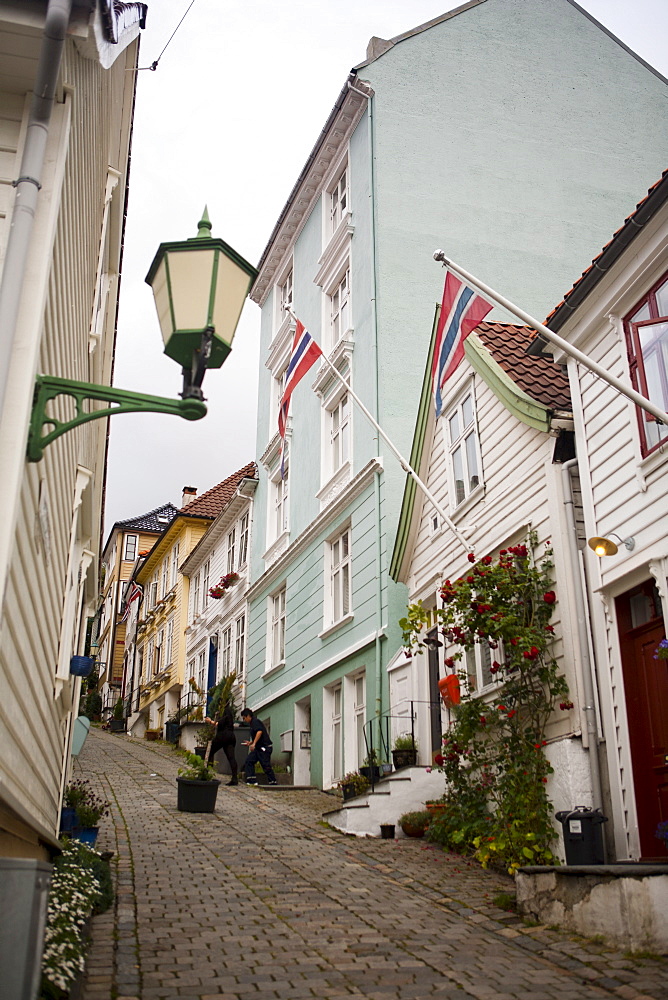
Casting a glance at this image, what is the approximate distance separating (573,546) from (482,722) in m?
2.33

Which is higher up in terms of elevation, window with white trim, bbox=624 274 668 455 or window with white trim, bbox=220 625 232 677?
window with white trim, bbox=220 625 232 677

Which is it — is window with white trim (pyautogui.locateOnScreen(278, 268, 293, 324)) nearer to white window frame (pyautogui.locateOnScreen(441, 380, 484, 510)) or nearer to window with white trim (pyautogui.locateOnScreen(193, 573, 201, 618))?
window with white trim (pyautogui.locateOnScreen(193, 573, 201, 618))

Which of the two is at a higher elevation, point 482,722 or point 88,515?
point 88,515

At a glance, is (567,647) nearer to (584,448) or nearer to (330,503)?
(584,448)

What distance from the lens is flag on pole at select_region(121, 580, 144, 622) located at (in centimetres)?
4794

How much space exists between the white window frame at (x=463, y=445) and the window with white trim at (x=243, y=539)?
47.6ft

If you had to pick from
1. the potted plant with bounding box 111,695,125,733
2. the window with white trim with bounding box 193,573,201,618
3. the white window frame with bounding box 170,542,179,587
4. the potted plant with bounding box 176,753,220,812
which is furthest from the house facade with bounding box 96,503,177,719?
the potted plant with bounding box 176,753,220,812

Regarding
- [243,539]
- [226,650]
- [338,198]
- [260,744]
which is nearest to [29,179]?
[260,744]

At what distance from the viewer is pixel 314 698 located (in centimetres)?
2064

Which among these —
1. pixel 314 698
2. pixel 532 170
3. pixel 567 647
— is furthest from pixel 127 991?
pixel 532 170

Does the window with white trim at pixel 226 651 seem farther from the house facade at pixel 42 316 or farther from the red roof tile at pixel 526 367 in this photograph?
the house facade at pixel 42 316

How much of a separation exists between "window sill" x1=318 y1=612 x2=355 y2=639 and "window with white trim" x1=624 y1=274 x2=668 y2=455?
32.9 ft

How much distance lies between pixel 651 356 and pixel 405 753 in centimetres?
760

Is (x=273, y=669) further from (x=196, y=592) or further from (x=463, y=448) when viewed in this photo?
(x=196, y=592)
